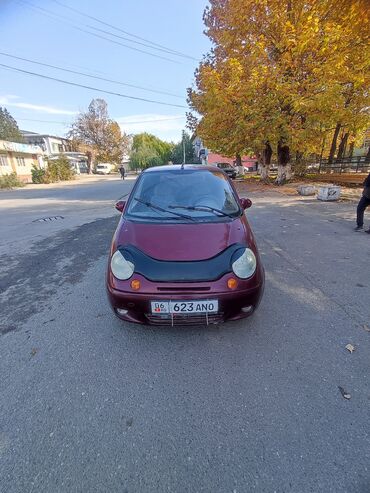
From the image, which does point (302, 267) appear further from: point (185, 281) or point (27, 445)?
point (27, 445)

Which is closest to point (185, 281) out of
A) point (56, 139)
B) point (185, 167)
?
point (185, 167)

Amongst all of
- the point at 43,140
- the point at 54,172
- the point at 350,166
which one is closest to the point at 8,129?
the point at 43,140

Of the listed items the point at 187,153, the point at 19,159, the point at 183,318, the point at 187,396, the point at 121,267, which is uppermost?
the point at 187,153

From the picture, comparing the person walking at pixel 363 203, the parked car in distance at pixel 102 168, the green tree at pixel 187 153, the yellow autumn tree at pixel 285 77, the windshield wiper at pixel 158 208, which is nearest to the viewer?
the windshield wiper at pixel 158 208

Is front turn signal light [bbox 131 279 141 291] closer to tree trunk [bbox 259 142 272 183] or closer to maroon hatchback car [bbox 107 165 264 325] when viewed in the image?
maroon hatchback car [bbox 107 165 264 325]

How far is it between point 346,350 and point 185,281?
1647 millimetres

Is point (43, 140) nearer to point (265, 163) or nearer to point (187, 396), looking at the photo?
point (265, 163)

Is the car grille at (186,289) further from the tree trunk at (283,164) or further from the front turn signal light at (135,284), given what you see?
the tree trunk at (283,164)

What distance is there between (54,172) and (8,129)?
4198cm

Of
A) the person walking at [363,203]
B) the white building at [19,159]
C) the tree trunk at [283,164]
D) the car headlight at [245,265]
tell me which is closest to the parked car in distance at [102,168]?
the white building at [19,159]

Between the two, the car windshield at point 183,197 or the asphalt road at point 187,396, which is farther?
the car windshield at point 183,197

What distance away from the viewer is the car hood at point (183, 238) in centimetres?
243

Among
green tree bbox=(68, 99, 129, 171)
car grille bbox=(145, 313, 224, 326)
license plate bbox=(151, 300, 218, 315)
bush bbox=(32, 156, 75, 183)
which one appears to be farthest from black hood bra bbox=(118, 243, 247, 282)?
green tree bbox=(68, 99, 129, 171)

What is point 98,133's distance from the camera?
5291 cm
